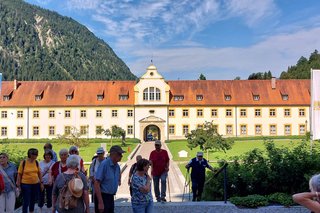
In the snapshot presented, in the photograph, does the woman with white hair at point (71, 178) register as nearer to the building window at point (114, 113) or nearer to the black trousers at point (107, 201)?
the black trousers at point (107, 201)

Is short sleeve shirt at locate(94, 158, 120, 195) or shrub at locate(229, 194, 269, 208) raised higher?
short sleeve shirt at locate(94, 158, 120, 195)

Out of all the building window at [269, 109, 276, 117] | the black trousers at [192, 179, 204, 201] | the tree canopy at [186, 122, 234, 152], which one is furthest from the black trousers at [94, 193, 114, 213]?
the building window at [269, 109, 276, 117]


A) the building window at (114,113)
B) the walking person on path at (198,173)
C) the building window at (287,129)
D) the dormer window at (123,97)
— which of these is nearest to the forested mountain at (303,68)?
the building window at (287,129)

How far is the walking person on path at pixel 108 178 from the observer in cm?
685

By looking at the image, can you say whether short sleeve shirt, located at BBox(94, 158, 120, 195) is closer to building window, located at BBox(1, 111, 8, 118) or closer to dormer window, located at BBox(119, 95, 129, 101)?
dormer window, located at BBox(119, 95, 129, 101)

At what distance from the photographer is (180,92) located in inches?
2008

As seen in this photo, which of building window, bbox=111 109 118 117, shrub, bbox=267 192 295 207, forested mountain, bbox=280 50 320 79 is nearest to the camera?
shrub, bbox=267 192 295 207

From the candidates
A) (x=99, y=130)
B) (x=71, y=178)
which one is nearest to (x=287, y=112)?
(x=99, y=130)

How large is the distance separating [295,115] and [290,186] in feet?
137

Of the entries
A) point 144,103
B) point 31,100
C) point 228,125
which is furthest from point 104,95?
point 228,125

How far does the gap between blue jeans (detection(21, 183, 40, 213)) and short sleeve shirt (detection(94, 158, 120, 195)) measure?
240cm

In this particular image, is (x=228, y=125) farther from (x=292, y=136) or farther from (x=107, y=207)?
(x=107, y=207)

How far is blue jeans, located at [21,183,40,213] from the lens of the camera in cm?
856

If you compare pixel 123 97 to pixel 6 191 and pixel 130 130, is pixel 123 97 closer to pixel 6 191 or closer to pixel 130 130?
pixel 130 130
